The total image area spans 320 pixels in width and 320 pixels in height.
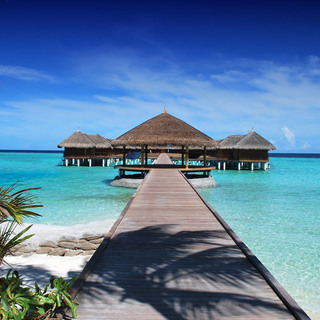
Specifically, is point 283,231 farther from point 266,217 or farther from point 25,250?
point 25,250

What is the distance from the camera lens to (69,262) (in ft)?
18.7

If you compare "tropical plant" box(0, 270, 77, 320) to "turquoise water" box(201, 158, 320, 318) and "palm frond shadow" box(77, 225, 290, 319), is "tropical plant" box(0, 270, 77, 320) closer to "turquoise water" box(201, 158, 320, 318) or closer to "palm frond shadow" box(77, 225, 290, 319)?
"palm frond shadow" box(77, 225, 290, 319)

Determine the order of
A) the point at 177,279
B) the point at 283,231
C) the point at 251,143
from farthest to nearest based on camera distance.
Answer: the point at 251,143 → the point at 283,231 → the point at 177,279

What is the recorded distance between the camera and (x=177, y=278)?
296cm

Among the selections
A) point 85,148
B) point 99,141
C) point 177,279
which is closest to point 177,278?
point 177,279

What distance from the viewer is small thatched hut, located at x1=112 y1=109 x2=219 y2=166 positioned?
50.4 ft

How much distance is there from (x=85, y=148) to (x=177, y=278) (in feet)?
101

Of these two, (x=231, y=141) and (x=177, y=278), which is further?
(x=231, y=141)

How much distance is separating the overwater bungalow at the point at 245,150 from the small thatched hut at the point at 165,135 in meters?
11.0

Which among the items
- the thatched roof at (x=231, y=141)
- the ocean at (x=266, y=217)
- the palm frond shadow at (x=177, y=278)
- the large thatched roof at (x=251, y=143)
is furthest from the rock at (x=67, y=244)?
the thatched roof at (x=231, y=141)

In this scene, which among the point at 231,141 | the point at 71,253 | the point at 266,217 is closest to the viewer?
the point at 71,253

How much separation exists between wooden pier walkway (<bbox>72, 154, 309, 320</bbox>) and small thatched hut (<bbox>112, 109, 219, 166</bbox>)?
34.9 feet

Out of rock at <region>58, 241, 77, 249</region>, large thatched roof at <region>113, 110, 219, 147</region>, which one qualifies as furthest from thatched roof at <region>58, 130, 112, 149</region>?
rock at <region>58, 241, 77, 249</region>

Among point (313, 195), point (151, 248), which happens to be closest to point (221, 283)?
point (151, 248)
